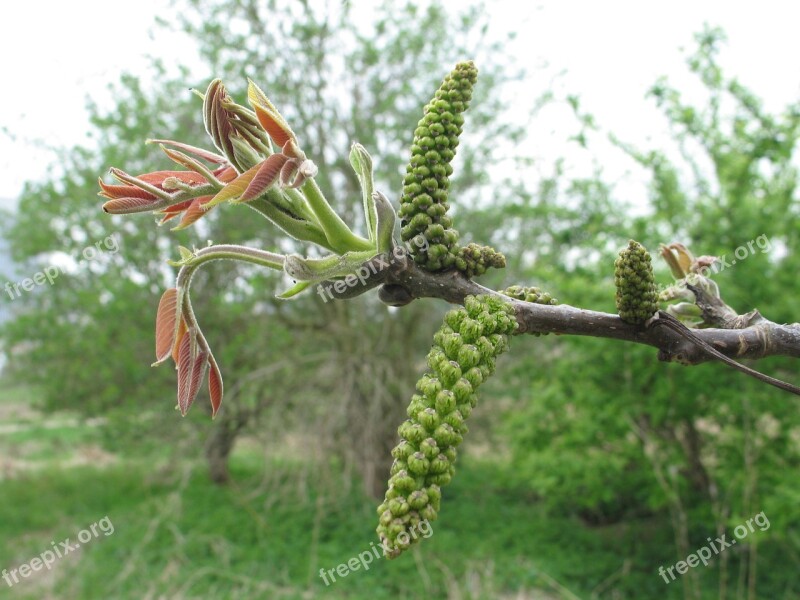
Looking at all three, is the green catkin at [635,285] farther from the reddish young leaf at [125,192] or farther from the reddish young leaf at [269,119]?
the reddish young leaf at [125,192]

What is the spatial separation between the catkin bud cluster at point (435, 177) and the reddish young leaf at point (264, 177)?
153mm

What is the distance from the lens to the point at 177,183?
747mm

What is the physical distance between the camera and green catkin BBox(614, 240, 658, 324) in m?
0.73

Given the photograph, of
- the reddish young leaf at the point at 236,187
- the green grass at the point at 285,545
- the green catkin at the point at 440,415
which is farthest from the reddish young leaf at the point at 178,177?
the green grass at the point at 285,545

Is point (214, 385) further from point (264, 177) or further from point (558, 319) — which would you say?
point (558, 319)

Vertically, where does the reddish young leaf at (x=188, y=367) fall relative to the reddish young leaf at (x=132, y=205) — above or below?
below

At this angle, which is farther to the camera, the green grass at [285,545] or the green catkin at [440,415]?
the green grass at [285,545]

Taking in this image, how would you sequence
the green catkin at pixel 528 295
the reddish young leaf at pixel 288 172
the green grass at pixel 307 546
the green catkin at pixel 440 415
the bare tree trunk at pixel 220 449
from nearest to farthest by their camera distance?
the green catkin at pixel 440 415
the reddish young leaf at pixel 288 172
the green catkin at pixel 528 295
the green grass at pixel 307 546
the bare tree trunk at pixel 220 449

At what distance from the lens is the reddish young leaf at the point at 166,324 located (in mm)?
835

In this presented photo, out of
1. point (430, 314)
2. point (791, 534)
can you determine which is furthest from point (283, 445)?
point (791, 534)

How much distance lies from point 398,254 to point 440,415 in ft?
0.75

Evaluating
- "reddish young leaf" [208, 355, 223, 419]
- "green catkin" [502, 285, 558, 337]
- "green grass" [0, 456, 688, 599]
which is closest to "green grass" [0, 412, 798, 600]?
"green grass" [0, 456, 688, 599]

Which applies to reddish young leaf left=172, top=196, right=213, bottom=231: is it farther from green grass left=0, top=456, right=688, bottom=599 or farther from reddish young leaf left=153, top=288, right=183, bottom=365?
green grass left=0, top=456, right=688, bottom=599

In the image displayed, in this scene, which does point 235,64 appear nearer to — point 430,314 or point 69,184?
point 69,184
